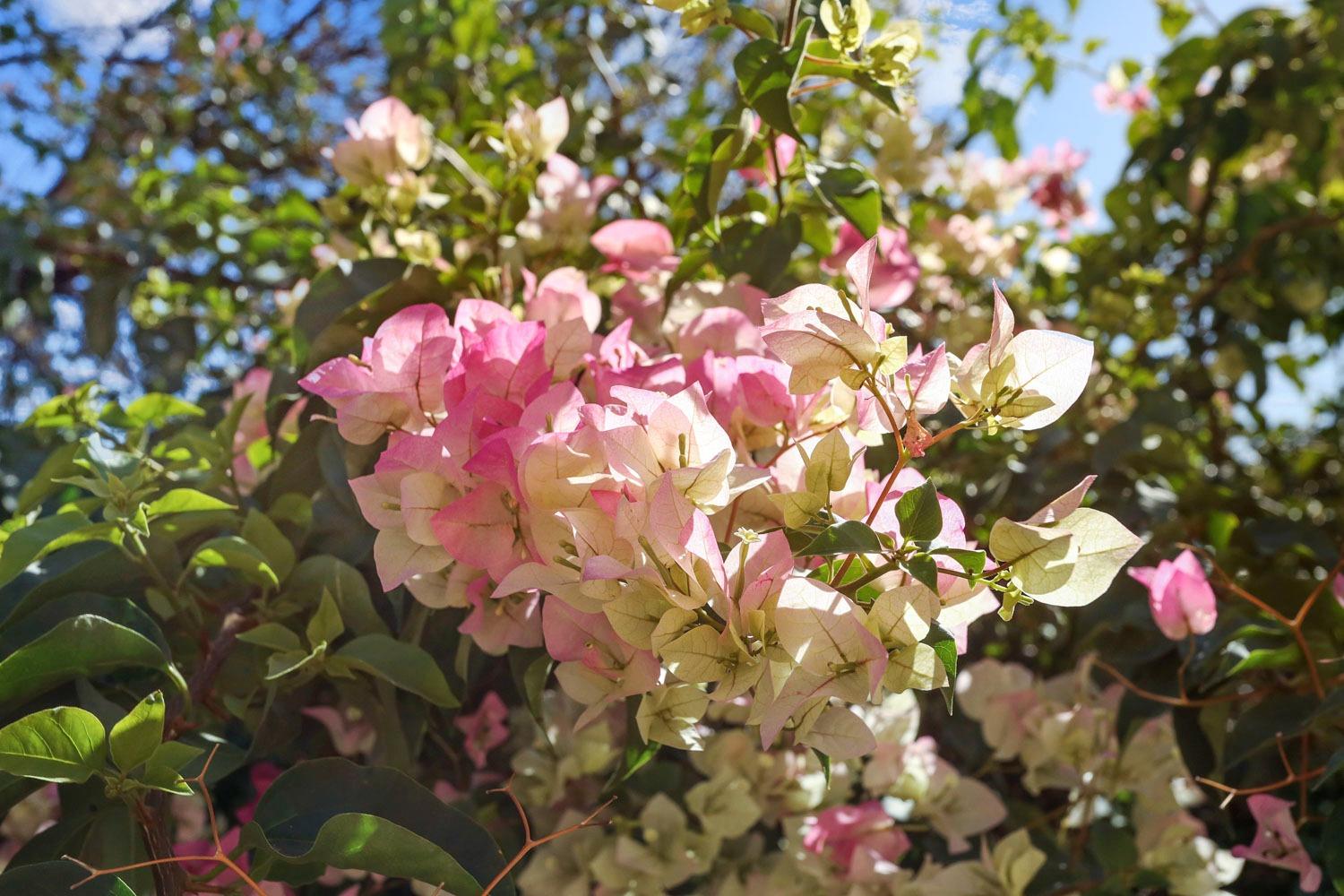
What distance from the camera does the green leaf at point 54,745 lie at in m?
0.40

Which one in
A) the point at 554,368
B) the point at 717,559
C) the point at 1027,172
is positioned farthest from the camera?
the point at 1027,172

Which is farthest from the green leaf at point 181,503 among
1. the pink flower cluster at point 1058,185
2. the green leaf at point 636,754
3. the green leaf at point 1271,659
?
the pink flower cluster at point 1058,185

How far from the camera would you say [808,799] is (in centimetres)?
73

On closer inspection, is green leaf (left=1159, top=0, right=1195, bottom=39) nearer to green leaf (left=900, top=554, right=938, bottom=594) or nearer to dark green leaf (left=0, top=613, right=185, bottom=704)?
green leaf (left=900, top=554, right=938, bottom=594)

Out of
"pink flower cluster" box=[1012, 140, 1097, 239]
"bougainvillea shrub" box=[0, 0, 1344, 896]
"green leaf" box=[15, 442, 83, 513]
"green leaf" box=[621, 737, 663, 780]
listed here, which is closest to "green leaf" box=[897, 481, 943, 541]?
"bougainvillea shrub" box=[0, 0, 1344, 896]

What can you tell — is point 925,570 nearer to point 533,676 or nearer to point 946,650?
point 946,650

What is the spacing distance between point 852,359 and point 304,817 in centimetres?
30

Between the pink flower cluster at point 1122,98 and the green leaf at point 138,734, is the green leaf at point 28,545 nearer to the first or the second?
the green leaf at point 138,734

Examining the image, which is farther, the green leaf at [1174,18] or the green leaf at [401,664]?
the green leaf at [1174,18]

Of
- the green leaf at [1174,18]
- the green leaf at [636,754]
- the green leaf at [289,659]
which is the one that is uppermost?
the green leaf at [1174,18]

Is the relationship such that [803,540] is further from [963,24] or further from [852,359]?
[963,24]

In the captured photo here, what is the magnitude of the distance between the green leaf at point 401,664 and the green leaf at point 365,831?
0.13ft

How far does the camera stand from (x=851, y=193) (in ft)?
1.95

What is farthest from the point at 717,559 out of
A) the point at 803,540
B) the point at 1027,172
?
the point at 1027,172
